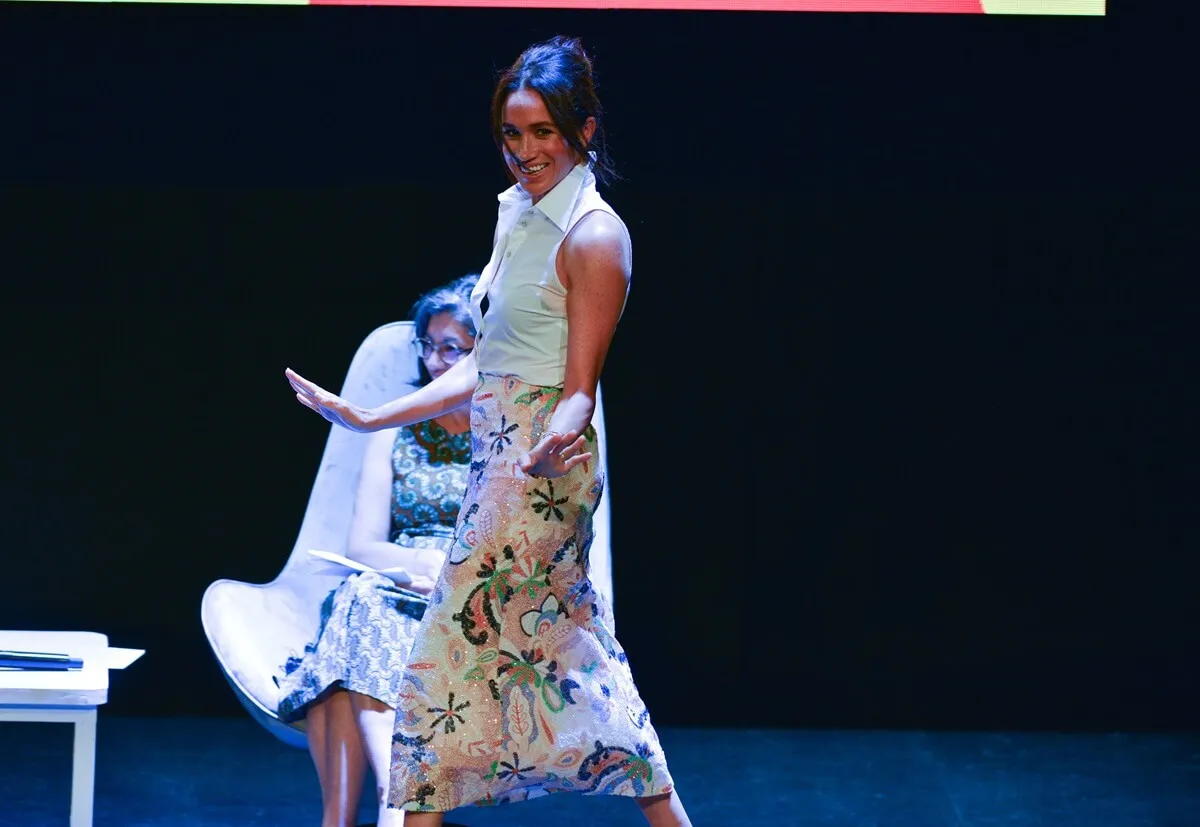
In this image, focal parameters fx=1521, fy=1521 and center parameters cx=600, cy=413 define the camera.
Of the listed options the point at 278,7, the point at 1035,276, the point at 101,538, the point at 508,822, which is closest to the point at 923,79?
the point at 1035,276

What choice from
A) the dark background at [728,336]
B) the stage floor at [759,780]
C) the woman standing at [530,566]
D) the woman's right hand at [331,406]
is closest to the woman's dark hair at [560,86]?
the woman standing at [530,566]

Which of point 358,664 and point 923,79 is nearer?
point 358,664

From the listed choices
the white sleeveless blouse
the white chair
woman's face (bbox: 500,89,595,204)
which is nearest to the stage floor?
the white chair

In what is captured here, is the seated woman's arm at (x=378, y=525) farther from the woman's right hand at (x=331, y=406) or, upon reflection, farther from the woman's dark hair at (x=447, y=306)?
the woman's right hand at (x=331, y=406)

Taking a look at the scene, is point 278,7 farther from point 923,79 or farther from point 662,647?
point 662,647

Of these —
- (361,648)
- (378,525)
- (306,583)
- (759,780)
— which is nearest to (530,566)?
(361,648)

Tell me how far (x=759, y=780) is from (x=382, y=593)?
1.14 m

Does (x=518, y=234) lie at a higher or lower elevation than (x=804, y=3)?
lower

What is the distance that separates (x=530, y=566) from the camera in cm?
196

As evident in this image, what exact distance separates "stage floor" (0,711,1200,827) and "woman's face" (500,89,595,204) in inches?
60.3

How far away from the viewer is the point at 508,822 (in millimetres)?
3074

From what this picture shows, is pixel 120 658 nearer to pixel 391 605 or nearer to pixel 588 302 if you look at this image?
pixel 391 605

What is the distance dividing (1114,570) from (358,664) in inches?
85.5

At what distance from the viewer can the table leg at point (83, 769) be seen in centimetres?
229
